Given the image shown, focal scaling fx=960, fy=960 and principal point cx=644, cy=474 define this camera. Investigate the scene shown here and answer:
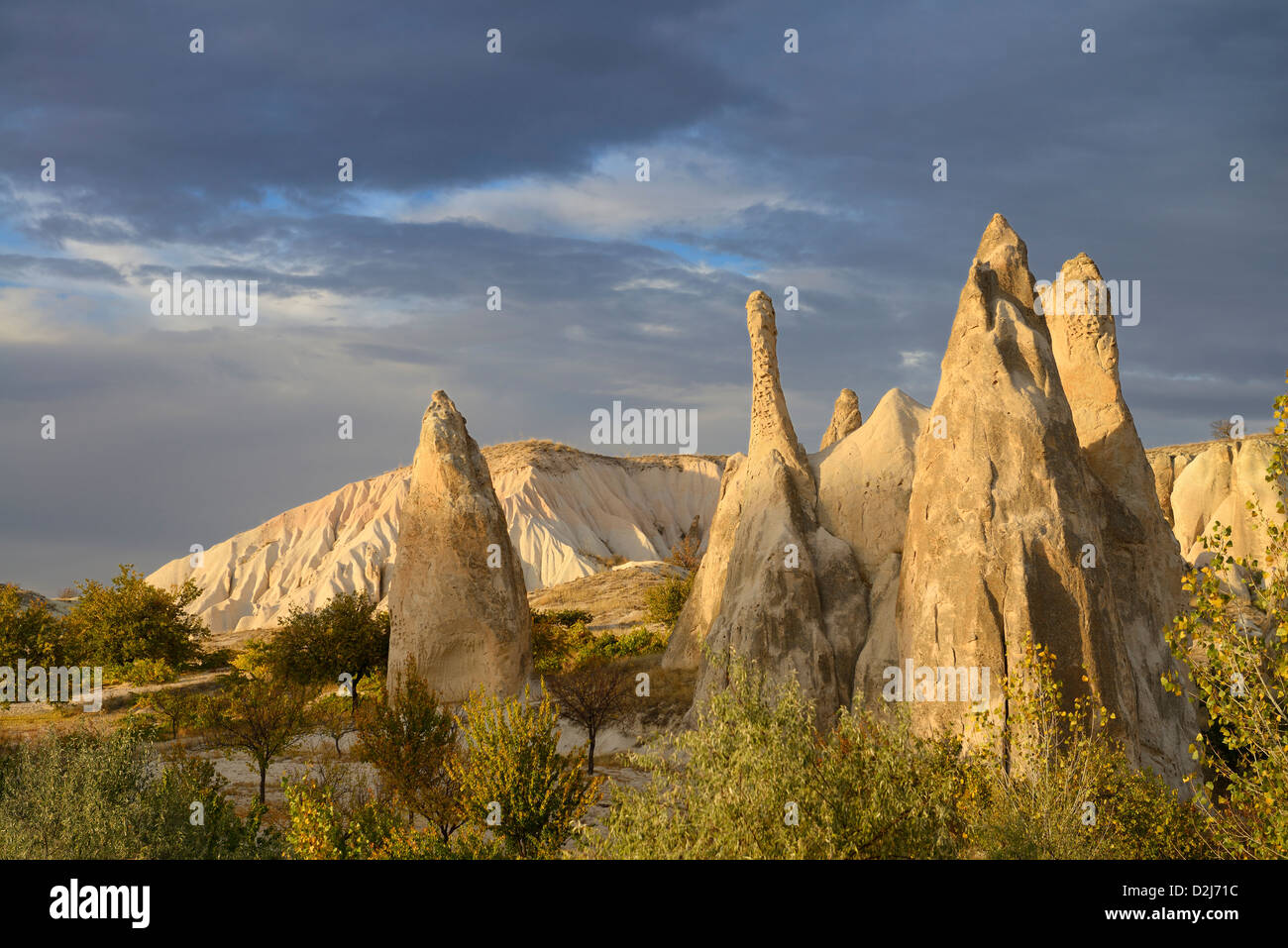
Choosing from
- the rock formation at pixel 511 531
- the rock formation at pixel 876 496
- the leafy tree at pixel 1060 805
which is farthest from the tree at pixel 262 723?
the rock formation at pixel 511 531

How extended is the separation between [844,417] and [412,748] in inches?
806

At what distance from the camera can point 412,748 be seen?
719 inches

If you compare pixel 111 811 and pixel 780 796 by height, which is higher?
pixel 780 796

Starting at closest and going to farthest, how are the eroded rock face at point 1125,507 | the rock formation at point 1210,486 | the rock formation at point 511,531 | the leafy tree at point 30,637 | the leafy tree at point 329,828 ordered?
the leafy tree at point 329,828
the eroded rock face at point 1125,507
the leafy tree at point 30,637
the rock formation at point 1210,486
the rock formation at point 511,531

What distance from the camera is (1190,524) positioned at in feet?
168

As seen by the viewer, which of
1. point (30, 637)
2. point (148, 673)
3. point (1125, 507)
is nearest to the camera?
point (1125, 507)

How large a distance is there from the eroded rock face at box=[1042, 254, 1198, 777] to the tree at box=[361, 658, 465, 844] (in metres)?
13.8

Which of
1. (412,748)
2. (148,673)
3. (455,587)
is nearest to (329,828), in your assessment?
(412,748)

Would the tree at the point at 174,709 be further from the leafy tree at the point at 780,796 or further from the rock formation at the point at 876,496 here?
the leafy tree at the point at 780,796

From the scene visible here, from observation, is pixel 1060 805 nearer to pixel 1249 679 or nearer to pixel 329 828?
pixel 1249 679

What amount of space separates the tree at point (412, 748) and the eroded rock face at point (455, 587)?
7.67 meters

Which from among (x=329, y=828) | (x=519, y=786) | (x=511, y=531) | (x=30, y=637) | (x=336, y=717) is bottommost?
(x=336, y=717)

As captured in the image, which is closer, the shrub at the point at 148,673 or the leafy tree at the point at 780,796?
the leafy tree at the point at 780,796

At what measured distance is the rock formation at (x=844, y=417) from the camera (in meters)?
33.5
